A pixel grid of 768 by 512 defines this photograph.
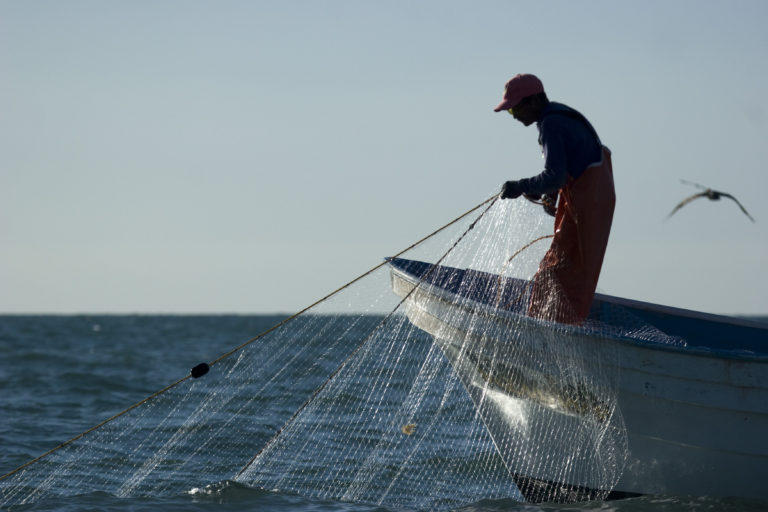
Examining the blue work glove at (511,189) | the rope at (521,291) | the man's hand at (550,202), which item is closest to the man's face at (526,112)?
the blue work glove at (511,189)

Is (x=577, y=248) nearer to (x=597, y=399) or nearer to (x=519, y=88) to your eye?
(x=597, y=399)

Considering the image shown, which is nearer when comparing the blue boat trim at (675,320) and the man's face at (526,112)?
the man's face at (526,112)

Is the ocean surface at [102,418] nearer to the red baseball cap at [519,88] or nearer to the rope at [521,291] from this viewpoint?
the rope at [521,291]

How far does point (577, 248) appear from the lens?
668cm

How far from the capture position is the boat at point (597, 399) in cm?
634

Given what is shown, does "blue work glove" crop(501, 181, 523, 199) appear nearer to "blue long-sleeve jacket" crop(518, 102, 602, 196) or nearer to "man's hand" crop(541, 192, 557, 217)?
"blue long-sleeve jacket" crop(518, 102, 602, 196)

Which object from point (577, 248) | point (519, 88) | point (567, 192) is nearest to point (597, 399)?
point (577, 248)

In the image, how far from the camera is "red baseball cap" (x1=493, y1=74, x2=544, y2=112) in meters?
6.54

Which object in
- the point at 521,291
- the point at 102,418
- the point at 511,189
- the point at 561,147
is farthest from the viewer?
the point at 102,418

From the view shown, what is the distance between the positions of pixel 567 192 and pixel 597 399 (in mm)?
1327

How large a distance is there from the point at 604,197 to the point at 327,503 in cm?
298

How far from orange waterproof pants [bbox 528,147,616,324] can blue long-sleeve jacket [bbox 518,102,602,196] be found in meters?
0.08

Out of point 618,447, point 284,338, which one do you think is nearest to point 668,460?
point 618,447

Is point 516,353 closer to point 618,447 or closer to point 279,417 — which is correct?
point 618,447
